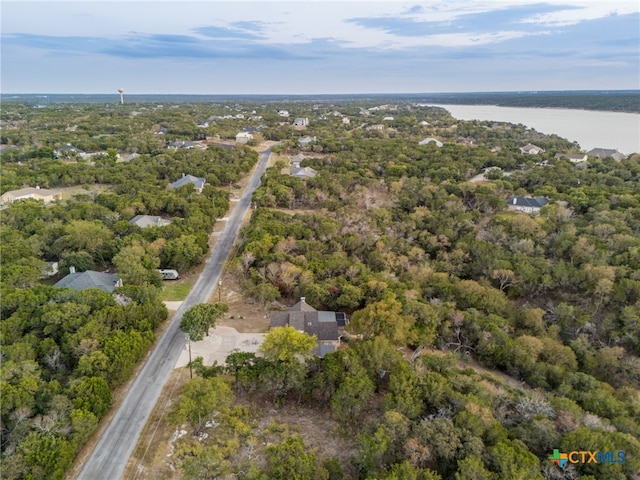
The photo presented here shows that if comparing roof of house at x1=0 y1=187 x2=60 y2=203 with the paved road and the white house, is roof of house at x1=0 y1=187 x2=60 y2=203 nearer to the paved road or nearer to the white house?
the paved road

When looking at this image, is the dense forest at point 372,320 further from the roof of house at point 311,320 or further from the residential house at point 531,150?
the residential house at point 531,150

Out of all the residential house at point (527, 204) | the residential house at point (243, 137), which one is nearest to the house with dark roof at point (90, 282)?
the residential house at point (527, 204)

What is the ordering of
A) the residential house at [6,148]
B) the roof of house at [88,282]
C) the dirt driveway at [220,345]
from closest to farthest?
the dirt driveway at [220,345], the roof of house at [88,282], the residential house at [6,148]

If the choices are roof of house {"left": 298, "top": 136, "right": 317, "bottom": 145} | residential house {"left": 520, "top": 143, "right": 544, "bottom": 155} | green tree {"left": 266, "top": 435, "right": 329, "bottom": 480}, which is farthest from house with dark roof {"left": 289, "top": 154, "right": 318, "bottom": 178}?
green tree {"left": 266, "top": 435, "right": 329, "bottom": 480}

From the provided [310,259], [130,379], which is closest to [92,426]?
[130,379]

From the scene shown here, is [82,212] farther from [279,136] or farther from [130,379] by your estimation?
[279,136]

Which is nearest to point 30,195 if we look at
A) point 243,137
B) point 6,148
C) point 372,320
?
point 6,148
